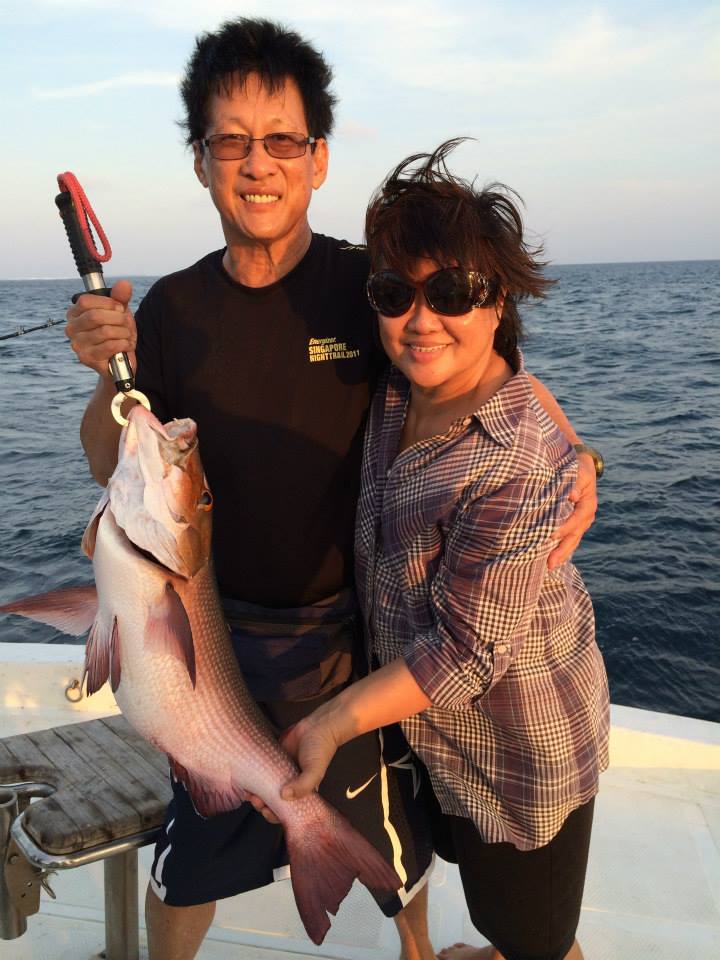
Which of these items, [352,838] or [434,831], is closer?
[352,838]

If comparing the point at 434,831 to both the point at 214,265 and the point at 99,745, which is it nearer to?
the point at 99,745

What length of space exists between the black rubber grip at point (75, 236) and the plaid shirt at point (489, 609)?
40.6 inches

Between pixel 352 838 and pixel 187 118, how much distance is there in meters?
2.51

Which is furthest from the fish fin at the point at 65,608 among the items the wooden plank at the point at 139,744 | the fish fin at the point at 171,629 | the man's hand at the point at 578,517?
the man's hand at the point at 578,517

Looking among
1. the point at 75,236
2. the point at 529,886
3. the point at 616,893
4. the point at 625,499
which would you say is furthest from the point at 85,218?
the point at 625,499

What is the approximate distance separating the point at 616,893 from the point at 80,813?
2.55 meters

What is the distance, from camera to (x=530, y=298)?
9.00ft

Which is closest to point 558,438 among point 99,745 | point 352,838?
point 352,838

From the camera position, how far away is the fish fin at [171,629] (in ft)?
8.16

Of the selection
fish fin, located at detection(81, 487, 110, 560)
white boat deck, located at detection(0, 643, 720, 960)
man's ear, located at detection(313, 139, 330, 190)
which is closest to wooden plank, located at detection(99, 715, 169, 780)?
white boat deck, located at detection(0, 643, 720, 960)

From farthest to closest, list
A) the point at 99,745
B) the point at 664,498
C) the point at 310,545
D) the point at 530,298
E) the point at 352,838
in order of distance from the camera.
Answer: the point at 664,498
the point at 99,745
the point at 310,545
the point at 530,298
the point at 352,838

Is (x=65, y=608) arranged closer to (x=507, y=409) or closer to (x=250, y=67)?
(x=507, y=409)

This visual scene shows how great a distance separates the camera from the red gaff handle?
91.7 inches

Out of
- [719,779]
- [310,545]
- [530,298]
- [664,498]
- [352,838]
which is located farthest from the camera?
[664,498]
